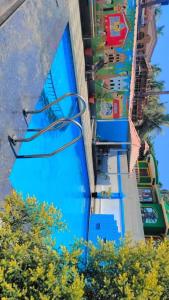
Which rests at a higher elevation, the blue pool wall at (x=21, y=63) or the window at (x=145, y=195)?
the window at (x=145, y=195)

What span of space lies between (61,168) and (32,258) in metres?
7.53

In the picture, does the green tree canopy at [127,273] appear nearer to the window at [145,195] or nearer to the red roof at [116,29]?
the red roof at [116,29]

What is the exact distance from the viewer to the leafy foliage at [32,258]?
3.45 metres

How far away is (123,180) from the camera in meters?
15.6

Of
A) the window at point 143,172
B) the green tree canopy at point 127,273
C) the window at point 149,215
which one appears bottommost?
the green tree canopy at point 127,273

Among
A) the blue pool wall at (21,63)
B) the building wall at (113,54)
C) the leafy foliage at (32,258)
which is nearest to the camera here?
the leafy foliage at (32,258)

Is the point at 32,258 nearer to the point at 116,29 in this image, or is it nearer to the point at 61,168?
the point at 61,168

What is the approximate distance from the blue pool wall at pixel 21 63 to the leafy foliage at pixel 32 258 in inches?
27.6

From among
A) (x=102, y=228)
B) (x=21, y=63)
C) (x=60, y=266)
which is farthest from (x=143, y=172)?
(x=60, y=266)

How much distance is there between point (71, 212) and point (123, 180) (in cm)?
464

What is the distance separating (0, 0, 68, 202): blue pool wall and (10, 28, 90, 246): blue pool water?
1690mm

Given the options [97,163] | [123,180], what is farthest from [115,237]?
[97,163]

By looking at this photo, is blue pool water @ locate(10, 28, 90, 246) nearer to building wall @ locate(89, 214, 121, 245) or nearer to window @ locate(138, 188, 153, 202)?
building wall @ locate(89, 214, 121, 245)

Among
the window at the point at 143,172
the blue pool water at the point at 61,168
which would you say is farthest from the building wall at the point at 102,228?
the window at the point at 143,172
